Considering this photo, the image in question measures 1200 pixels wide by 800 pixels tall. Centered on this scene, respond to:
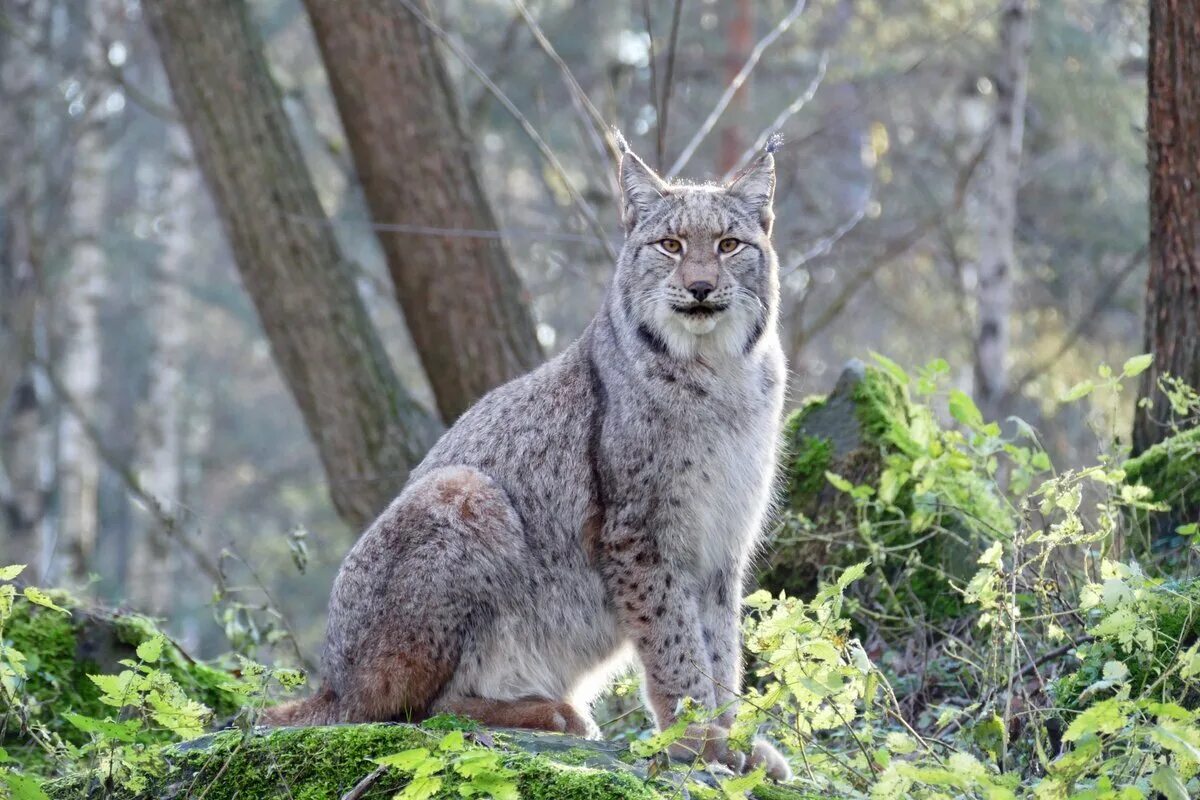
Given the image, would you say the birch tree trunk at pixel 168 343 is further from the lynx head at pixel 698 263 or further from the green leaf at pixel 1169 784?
the green leaf at pixel 1169 784

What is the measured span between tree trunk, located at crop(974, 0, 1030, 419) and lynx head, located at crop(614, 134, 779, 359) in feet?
19.9

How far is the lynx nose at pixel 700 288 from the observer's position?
5.13 m

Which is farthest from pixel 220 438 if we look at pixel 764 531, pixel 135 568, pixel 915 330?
pixel 764 531

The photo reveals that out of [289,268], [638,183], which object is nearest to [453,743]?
[638,183]

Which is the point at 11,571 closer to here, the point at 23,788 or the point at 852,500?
the point at 23,788

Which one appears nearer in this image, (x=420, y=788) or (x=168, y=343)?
(x=420, y=788)

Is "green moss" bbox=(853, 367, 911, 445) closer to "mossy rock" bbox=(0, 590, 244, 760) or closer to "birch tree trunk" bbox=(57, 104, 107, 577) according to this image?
"mossy rock" bbox=(0, 590, 244, 760)

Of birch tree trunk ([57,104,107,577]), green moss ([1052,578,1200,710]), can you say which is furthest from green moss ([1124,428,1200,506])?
birch tree trunk ([57,104,107,577])

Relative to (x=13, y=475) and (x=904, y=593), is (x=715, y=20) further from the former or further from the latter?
(x=904, y=593)

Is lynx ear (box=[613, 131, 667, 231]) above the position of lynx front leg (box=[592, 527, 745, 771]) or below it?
above

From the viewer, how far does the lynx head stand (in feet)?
17.1

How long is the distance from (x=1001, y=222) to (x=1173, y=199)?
490 cm

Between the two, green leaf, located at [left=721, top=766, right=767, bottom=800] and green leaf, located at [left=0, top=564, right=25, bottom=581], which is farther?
green leaf, located at [left=0, top=564, right=25, bottom=581]

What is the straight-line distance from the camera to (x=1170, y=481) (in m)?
5.95
